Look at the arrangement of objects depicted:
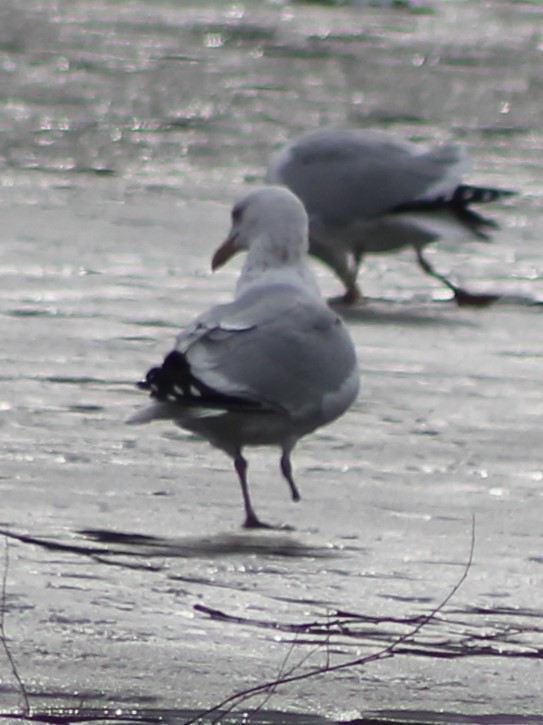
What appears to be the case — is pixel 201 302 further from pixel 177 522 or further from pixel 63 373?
pixel 177 522

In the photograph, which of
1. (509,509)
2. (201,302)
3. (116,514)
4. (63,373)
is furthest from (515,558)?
(201,302)

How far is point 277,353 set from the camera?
229 inches

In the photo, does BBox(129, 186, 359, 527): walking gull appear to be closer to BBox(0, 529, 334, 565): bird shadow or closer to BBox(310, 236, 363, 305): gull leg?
BBox(0, 529, 334, 565): bird shadow

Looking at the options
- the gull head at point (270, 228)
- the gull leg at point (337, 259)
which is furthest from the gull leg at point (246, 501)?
the gull leg at point (337, 259)

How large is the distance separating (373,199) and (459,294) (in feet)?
2.13

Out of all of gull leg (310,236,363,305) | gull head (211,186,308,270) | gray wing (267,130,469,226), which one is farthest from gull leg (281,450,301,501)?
gray wing (267,130,469,226)

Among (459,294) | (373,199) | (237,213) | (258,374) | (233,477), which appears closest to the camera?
(258,374)

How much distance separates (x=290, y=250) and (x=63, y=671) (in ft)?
8.66

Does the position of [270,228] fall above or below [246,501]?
above

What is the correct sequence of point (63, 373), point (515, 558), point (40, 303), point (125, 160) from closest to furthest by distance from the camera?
point (515, 558) → point (63, 373) → point (40, 303) → point (125, 160)

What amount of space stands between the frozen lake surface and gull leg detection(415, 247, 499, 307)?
8 cm

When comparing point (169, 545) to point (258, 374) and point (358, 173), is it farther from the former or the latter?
point (358, 173)

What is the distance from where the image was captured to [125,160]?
14930mm

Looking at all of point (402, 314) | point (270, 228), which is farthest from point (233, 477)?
point (402, 314)
